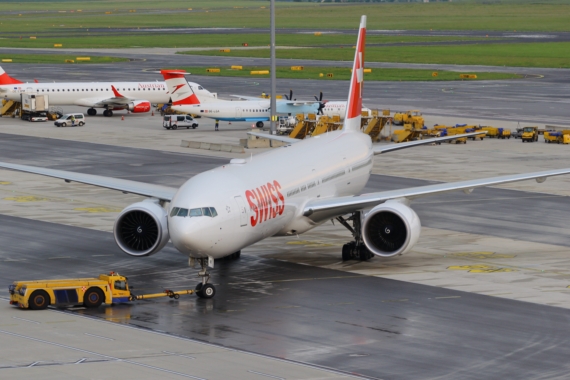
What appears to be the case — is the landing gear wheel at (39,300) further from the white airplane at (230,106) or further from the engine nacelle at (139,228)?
the white airplane at (230,106)

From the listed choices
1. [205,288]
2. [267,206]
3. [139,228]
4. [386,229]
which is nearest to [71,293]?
[205,288]

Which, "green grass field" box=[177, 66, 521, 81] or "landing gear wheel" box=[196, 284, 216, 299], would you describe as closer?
"landing gear wheel" box=[196, 284, 216, 299]

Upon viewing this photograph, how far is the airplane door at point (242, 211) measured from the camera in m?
39.3

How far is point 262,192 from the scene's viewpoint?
4156 cm

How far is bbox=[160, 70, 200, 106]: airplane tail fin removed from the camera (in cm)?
10588

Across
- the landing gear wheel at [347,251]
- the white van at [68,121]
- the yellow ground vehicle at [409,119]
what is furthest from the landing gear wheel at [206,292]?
the white van at [68,121]

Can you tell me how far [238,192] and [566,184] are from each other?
35686 mm

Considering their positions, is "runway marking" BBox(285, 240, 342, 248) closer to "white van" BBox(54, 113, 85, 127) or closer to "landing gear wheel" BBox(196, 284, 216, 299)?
"landing gear wheel" BBox(196, 284, 216, 299)

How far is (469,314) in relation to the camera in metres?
37.9

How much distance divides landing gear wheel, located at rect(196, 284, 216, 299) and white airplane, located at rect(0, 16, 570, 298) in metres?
0.04

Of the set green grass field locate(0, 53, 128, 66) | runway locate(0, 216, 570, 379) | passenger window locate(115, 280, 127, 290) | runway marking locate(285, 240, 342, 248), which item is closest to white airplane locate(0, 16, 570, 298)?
runway locate(0, 216, 570, 379)

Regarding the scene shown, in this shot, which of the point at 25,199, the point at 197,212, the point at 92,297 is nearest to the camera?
the point at 197,212

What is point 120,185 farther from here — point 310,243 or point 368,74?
point 368,74

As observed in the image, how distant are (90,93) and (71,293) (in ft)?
274
